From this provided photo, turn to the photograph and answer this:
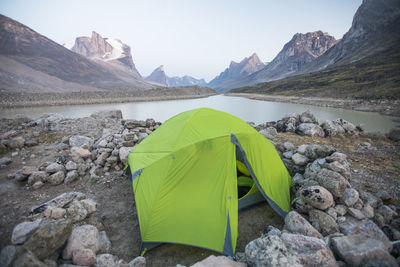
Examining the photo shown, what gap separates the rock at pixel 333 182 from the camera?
3854mm

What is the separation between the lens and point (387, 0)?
340ft

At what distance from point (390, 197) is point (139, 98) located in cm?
5472

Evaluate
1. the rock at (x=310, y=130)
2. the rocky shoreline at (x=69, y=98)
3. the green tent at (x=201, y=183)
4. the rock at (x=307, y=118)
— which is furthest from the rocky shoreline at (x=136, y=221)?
the rocky shoreline at (x=69, y=98)

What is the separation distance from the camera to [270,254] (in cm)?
239

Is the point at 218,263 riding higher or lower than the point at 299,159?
lower

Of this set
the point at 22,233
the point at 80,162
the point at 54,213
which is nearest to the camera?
the point at 22,233

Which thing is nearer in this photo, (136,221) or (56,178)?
(136,221)

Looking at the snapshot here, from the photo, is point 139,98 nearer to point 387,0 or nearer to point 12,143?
point 12,143

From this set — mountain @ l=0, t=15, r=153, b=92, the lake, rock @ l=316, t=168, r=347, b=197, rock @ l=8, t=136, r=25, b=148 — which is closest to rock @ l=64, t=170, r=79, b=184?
rock @ l=8, t=136, r=25, b=148

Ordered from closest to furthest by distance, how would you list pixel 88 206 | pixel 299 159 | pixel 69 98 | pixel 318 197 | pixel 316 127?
pixel 318 197, pixel 88 206, pixel 299 159, pixel 316 127, pixel 69 98

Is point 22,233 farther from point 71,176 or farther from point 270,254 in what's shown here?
point 270,254

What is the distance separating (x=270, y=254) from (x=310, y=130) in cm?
886

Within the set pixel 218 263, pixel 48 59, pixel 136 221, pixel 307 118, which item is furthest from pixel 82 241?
pixel 48 59

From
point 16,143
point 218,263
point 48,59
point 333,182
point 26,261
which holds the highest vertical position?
point 48,59
